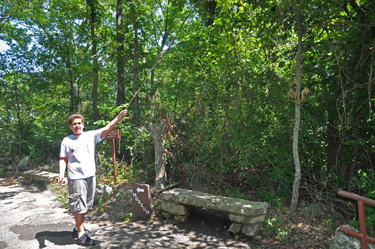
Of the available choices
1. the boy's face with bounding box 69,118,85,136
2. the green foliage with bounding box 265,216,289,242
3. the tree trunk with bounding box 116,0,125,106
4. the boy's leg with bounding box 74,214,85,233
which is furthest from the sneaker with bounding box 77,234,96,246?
the tree trunk with bounding box 116,0,125,106

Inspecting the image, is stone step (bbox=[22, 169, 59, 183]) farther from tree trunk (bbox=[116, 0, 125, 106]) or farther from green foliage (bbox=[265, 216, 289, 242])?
green foliage (bbox=[265, 216, 289, 242])

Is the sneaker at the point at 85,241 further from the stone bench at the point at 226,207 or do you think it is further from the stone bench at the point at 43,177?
the stone bench at the point at 43,177

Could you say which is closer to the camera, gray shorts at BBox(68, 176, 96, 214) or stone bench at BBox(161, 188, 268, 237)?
gray shorts at BBox(68, 176, 96, 214)

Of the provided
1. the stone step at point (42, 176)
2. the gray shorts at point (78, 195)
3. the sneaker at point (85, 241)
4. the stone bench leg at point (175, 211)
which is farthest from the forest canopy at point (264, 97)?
the sneaker at point (85, 241)

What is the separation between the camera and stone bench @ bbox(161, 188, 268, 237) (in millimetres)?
3785

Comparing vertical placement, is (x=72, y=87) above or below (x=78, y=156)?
above

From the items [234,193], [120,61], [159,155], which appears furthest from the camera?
[120,61]

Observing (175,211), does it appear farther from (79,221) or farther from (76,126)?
(76,126)

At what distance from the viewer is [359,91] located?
4305mm

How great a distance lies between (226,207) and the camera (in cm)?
402

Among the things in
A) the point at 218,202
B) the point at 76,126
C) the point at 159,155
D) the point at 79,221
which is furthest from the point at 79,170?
the point at 159,155

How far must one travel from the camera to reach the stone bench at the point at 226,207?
3785 millimetres

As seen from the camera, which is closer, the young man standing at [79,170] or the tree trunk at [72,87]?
the young man standing at [79,170]

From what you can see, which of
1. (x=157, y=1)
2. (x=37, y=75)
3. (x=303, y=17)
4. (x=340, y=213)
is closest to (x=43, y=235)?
(x=340, y=213)
